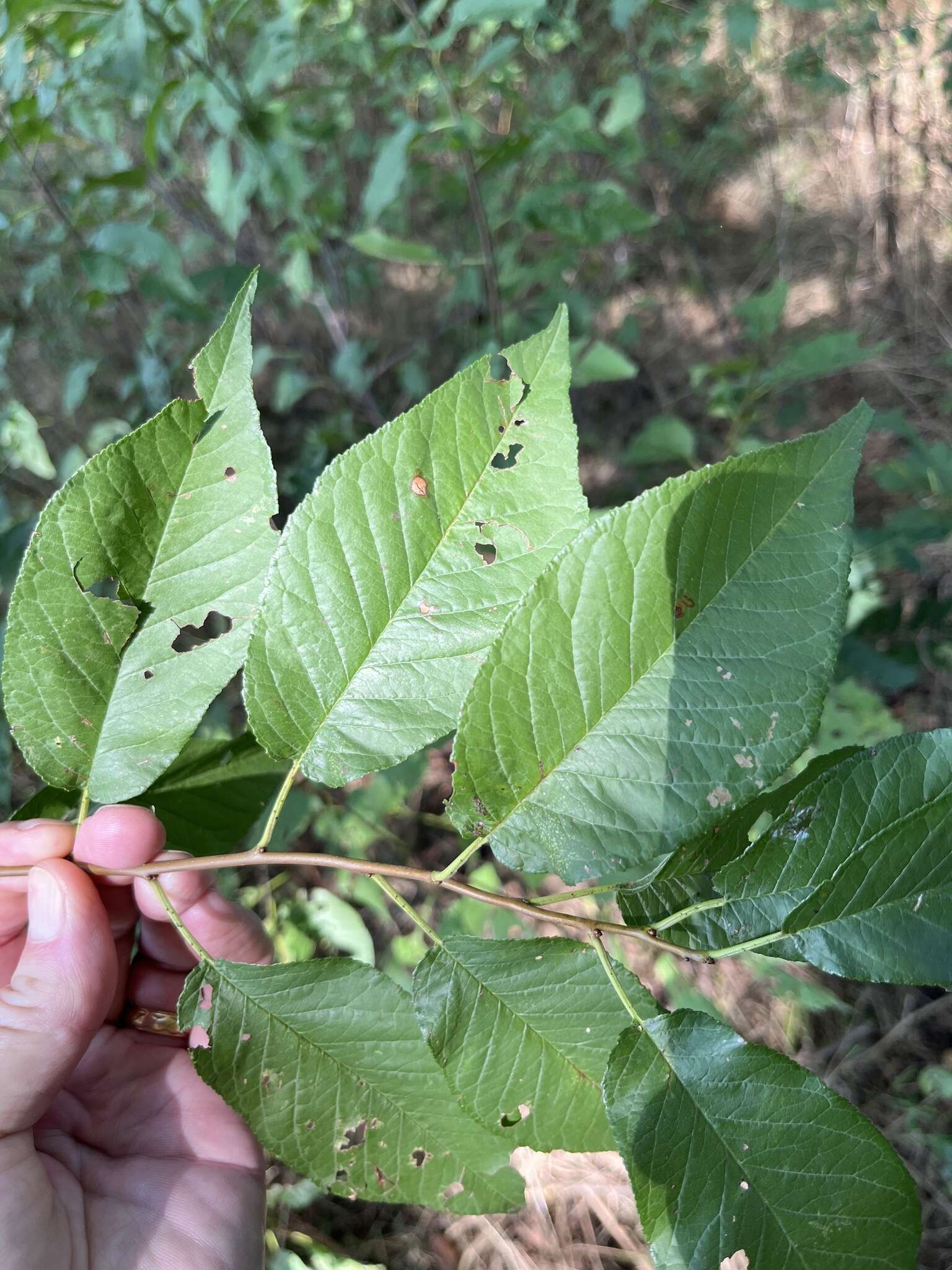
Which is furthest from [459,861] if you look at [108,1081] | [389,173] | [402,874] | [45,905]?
[389,173]

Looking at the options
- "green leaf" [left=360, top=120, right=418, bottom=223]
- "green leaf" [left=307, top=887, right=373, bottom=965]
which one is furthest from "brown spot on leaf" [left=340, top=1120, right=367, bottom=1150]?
"green leaf" [left=360, top=120, right=418, bottom=223]

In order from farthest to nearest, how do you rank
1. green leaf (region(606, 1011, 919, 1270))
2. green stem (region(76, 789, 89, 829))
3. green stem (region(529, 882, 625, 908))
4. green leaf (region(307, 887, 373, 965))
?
1. green leaf (region(307, 887, 373, 965))
2. green stem (region(76, 789, 89, 829))
3. green stem (region(529, 882, 625, 908))
4. green leaf (region(606, 1011, 919, 1270))

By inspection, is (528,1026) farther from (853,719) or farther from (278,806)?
(853,719)

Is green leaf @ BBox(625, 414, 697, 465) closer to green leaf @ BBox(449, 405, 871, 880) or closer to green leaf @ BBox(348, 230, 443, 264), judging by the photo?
green leaf @ BBox(348, 230, 443, 264)

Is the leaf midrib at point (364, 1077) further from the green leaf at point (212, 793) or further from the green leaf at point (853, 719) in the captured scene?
the green leaf at point (853, 719)

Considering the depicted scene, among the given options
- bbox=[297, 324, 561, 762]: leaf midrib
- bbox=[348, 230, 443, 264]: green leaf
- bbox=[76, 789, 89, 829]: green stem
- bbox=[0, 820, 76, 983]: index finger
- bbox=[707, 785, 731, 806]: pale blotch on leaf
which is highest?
bbox=[348, 230, 443, 264]: green leaf

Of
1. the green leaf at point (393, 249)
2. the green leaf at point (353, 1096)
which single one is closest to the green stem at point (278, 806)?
the green leaf at point (353, 1096)
